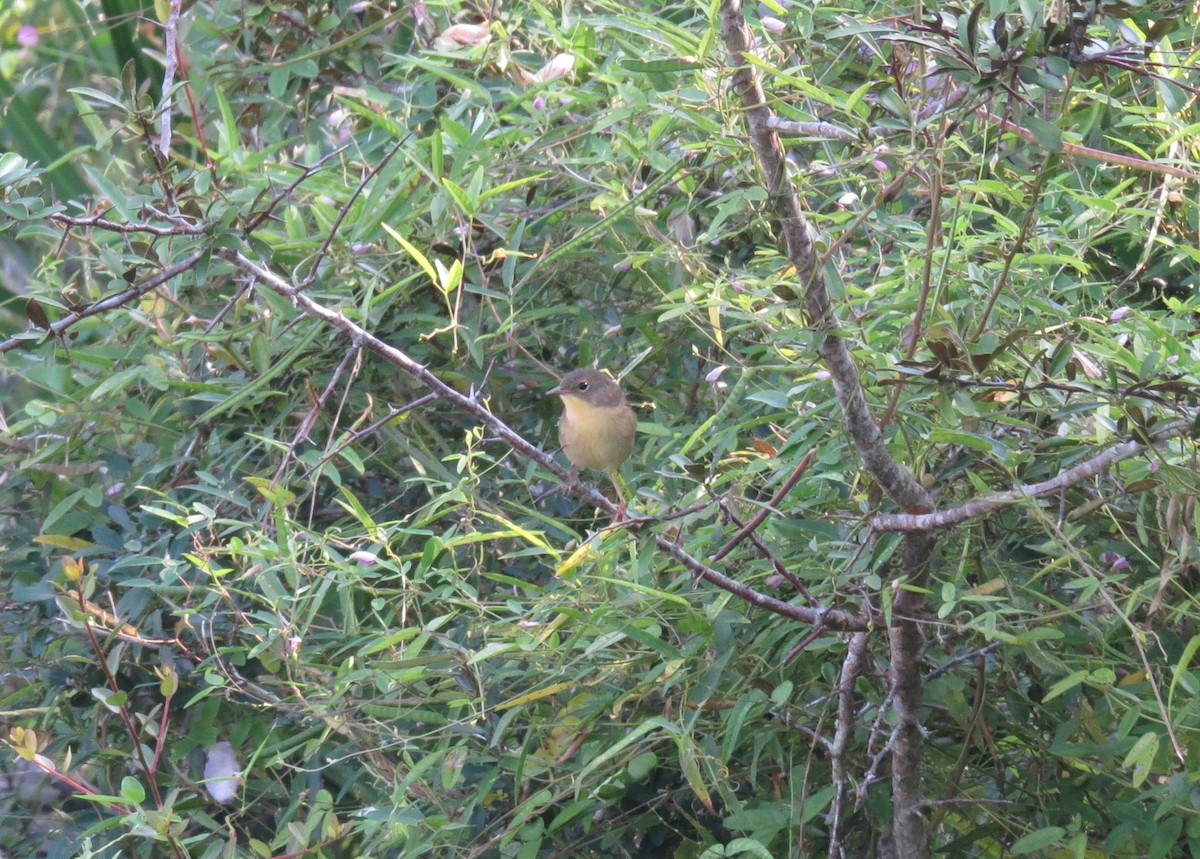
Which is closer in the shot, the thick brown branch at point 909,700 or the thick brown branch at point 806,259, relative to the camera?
the thick brown branch at point 806,259

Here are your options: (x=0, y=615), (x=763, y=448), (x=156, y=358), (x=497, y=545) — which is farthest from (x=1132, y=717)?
(x=0, y=615)

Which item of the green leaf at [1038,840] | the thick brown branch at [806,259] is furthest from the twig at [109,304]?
the green leaf at [1038,840]

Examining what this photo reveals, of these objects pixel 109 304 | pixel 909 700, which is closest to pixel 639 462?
pixel 909 700

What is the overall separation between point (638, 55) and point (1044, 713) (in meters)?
1.28

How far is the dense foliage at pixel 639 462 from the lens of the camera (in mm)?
1697

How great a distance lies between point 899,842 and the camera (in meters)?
1.86

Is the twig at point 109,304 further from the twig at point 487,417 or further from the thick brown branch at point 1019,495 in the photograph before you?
the thick brown branch at point 1019,495

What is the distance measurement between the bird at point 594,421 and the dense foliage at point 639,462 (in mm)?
63

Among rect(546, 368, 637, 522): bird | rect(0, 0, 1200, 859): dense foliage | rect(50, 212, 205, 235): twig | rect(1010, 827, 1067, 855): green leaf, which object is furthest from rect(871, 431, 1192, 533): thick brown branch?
rect(546, 368, 637, 522): bird

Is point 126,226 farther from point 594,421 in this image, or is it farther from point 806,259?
point 594,421

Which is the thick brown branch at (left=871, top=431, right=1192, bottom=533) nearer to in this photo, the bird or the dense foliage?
the dense foliage

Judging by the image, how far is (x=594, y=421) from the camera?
2926 mm

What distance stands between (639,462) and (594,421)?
0.45ft

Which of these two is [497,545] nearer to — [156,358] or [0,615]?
[156,358]
